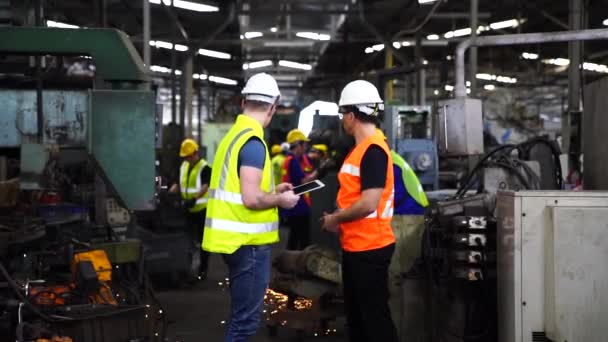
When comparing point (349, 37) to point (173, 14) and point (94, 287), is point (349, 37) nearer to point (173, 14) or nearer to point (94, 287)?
point (173, 14)

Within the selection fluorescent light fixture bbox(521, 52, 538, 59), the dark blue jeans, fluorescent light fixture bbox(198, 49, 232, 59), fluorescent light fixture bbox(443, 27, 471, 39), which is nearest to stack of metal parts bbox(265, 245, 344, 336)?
the dark blue jeans

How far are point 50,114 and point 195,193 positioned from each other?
72.1 inches

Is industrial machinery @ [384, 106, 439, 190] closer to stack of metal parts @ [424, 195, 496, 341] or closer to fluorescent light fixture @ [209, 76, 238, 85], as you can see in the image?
stack of metal parts @ [424, 195, 496, 341]

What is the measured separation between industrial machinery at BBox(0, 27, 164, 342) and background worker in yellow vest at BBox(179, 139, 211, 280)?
2.28m

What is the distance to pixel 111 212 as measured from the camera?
6082 mm

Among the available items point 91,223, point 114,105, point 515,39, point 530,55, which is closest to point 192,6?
point 91,223

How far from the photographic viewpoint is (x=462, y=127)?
16.4ft

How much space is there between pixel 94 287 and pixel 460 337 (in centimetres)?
226

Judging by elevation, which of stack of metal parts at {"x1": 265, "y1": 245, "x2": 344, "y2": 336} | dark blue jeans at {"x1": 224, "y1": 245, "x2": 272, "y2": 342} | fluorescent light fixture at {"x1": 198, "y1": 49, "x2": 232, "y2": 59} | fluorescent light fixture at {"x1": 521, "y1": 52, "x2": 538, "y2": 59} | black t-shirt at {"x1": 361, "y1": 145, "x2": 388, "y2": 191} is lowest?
stack of metal parts at {"x1": 265, "y1": 245, "x2": 344, "y2": 336}

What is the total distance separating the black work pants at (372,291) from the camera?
4.09m

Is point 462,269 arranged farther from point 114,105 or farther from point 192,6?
point 192,6

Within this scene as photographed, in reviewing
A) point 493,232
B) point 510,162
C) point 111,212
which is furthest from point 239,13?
point 493,232

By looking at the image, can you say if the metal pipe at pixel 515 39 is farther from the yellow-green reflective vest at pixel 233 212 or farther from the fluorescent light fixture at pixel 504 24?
the fluorescent light fixture at pixel 504 24

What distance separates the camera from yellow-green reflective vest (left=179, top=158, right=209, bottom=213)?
344 inches
